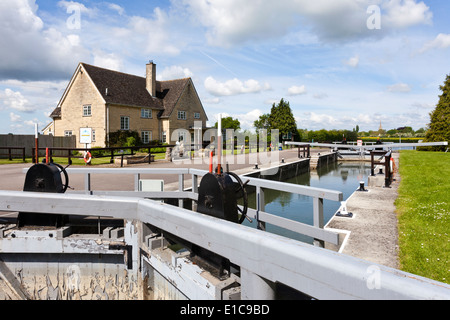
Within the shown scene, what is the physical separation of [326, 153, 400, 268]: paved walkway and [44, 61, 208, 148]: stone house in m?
30.8

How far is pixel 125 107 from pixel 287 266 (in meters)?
38.0

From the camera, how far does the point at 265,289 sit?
6.64 ft

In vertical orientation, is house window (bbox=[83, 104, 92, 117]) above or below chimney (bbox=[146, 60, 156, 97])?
below

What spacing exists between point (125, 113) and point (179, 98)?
8561mm

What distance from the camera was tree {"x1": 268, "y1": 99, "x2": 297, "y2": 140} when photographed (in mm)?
59938

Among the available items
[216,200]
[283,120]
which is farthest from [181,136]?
[216,200]

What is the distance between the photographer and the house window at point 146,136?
3937 cm

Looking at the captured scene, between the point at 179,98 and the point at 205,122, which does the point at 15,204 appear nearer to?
the point at 179,98

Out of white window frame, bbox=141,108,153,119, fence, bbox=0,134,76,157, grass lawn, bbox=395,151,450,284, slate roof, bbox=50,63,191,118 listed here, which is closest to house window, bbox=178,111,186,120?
slate roof, bbox=50,63,191,118

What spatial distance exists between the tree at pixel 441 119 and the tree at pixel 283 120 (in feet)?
78.4

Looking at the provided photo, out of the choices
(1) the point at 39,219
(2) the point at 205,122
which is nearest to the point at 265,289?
(1) the point at 39,219

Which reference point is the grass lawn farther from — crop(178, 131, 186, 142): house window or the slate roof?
crop(178, 131, 186, 142): house window

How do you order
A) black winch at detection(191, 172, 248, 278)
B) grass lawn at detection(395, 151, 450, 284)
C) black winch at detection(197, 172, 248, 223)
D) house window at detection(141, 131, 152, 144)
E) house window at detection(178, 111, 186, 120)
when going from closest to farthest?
black winch at detection(191, 172, 248, 278) < black winch at detection(197, 172, 248, 223) < grass lawn at detection(395, 151, 450, 284) < house window at detection(141, 131, 152, 144) < house window at detection(178, 111, 186, 120)

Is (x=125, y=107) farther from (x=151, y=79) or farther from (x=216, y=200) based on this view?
(x=216, y=200)
